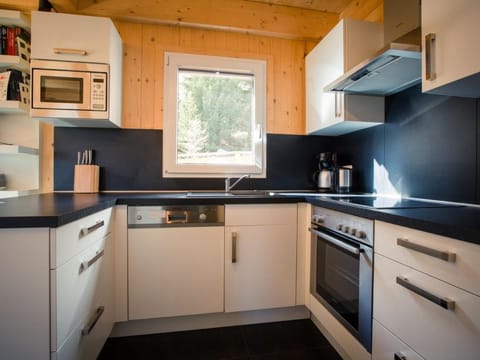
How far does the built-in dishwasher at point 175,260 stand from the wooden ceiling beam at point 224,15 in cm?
159

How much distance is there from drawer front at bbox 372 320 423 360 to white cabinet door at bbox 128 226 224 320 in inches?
36.6

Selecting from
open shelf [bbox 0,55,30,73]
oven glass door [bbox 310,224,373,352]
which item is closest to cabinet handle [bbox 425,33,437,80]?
oven glass door [bbox 310,224,373,352]

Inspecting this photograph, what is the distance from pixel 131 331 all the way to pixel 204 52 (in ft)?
7.39

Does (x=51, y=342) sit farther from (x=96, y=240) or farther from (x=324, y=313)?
(x=324, y=313)

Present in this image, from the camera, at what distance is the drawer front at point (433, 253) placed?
747mm

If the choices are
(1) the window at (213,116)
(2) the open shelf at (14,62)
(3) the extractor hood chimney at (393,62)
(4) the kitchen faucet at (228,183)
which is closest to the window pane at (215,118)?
(1) the window at (213,116)

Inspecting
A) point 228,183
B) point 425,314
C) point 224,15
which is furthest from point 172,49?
point 425,314

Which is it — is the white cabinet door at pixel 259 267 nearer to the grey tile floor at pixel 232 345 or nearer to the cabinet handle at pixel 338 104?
the grey tile floor at pixel 232 345

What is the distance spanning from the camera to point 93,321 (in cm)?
125

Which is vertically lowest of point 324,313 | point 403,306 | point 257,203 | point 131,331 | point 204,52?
point 131,331

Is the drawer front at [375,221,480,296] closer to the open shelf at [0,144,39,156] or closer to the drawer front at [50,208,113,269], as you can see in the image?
the drawer front at [50,208,113,269]

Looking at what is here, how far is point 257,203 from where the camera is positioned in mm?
1727

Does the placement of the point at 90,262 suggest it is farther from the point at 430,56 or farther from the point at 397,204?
the point at 430,56

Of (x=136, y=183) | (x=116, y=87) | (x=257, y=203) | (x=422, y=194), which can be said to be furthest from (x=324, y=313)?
(x=116, y=87)
